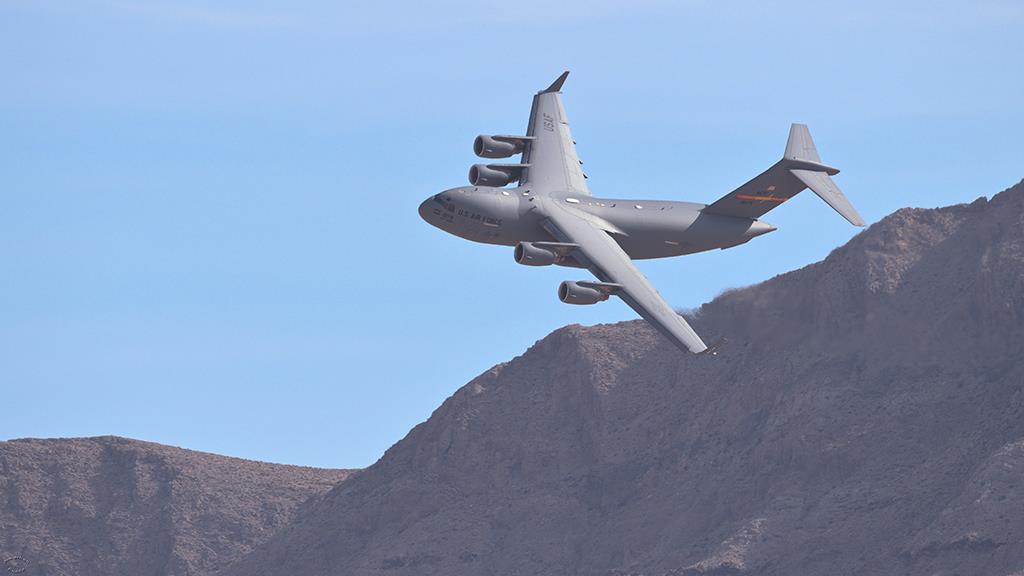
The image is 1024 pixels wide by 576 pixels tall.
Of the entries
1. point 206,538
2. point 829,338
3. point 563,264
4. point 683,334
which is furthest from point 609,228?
point 206,538

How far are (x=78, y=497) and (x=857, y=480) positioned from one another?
46.0m

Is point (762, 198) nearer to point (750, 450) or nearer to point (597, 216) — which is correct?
point (597, 216)

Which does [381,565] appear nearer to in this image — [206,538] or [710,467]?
[206,538]

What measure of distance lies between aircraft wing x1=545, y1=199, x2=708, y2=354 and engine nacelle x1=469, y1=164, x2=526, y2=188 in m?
4.22

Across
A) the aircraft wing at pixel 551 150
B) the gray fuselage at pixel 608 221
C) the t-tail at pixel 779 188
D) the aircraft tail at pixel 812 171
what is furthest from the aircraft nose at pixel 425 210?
the aircraft tail at pixel 812 171

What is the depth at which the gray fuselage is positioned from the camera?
260 feet

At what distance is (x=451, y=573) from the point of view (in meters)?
127

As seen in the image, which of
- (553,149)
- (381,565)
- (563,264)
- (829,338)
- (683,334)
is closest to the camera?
(683,334)

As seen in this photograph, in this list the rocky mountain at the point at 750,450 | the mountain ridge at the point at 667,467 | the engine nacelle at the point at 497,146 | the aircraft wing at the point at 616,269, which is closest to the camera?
the aircraft wing at the point at 616,269

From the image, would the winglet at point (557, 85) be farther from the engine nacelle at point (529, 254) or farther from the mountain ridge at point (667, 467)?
the mountain ridge at point (667, 467)

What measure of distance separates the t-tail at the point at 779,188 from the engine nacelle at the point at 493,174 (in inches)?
298

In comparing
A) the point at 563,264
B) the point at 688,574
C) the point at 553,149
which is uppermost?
the point at 553,149

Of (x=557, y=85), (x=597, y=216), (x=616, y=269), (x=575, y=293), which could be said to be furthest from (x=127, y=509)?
(x=575, y=293)

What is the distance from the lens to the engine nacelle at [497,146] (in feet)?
283
